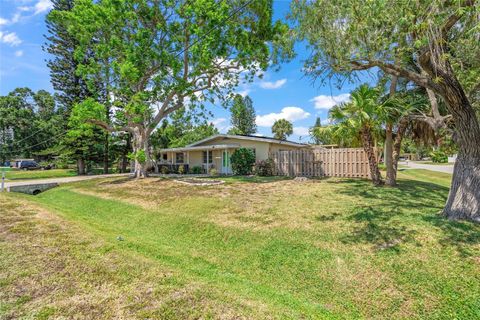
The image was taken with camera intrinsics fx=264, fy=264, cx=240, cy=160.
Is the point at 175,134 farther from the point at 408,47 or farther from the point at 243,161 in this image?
the point at 408,47

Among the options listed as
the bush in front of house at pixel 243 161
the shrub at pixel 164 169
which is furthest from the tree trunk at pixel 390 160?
the shrub at pixel 164 169

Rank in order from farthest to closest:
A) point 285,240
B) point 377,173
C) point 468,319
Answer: point 377,173
point 285,240
point 468,319

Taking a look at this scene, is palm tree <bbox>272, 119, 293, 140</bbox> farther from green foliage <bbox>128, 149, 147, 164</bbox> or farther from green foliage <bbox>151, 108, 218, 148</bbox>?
green foliage <bbox>128, 149, 147, 164</bbox>

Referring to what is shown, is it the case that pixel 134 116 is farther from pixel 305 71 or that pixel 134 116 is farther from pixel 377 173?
pixel 377 173

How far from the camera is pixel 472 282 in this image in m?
4.09

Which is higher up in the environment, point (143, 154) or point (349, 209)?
point (143, 154)

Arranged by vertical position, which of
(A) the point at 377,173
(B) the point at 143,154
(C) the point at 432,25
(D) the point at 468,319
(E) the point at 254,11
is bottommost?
(D) the point at 468,319

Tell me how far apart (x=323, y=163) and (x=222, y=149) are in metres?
8.67

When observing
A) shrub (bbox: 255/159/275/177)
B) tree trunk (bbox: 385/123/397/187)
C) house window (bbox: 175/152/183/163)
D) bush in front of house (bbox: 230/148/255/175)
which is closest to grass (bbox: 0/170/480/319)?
tree trunk (bbox: 385/123/397/187)

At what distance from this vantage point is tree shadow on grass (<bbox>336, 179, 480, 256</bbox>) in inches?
→ 208

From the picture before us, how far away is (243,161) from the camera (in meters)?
19.8

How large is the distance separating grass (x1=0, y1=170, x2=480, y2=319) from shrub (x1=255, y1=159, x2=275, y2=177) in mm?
10595

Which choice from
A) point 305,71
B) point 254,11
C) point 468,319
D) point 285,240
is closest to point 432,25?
point 305,71

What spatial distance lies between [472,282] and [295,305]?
2.82m
